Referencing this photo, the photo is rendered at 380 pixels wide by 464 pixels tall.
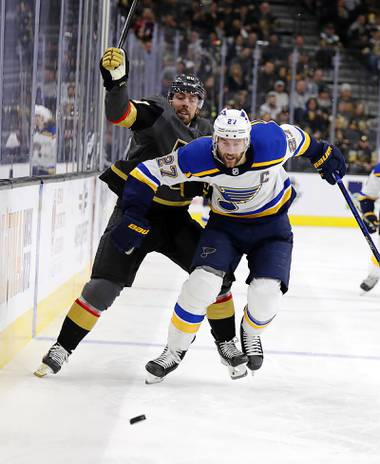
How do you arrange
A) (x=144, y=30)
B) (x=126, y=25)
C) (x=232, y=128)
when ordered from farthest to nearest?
(x=144, y=30) < (x=126, y=25) < (x=232, y=128)

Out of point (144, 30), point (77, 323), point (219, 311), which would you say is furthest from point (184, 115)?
point (144, 30)

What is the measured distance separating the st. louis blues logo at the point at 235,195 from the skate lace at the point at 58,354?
0.87m

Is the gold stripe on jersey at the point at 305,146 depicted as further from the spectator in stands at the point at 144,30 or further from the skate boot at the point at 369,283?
the spectator in stands at the point at 144,30

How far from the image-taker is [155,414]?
10.4 feet

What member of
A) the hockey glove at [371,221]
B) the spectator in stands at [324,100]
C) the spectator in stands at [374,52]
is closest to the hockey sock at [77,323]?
the hockey glove at [371,221]

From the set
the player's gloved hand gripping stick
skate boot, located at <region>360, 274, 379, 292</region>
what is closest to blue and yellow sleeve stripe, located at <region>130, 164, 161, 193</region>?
the player's gloved hand gripping stick

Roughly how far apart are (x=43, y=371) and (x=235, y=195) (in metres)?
1.01

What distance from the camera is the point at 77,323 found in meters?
3.72

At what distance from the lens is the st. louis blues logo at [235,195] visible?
138 inches

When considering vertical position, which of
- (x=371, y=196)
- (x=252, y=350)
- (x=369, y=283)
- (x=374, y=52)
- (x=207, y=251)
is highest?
(x=374, y=52)

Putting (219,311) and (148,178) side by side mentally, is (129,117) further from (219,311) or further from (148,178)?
(219,311)

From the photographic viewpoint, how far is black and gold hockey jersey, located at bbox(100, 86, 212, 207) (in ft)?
12.2

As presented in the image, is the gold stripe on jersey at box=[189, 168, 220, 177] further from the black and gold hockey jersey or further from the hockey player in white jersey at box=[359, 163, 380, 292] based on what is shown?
the hockey player in white jersey at box=[359, 163, 380, 292]

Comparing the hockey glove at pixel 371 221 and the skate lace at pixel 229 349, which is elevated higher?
the hockey glove at pixel 371 221
